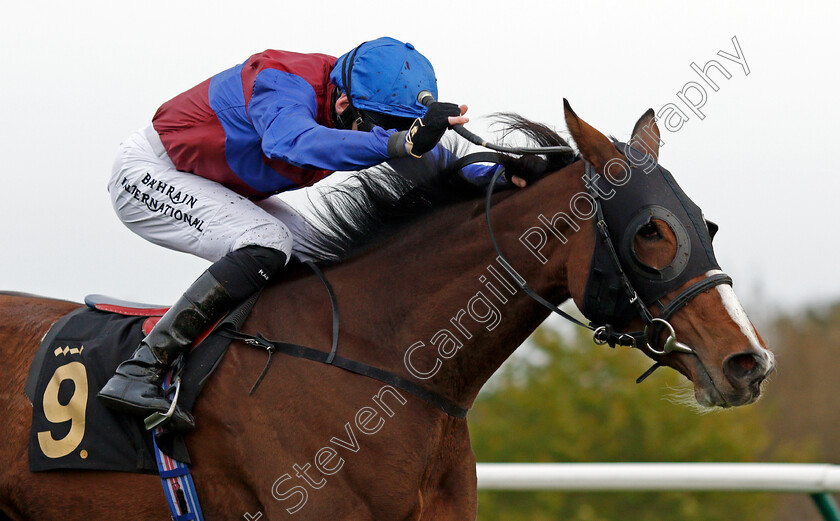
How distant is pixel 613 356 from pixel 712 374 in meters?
22.1

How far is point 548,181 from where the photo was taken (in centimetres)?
290

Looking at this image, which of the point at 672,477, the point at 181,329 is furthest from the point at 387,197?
the point at 672,477

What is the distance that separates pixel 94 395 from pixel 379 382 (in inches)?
39.8

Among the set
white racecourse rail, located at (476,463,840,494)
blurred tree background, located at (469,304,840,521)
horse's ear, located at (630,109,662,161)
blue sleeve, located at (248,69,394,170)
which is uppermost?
horse's ear, located at (630,109,662,161)

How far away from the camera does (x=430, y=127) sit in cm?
275

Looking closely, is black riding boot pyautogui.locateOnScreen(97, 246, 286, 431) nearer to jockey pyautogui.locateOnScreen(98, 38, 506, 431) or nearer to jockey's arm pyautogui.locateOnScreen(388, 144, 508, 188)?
jockey pyautogui.locateOnScreen(98, 38, 506, 431)

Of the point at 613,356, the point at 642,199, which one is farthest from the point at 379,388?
the point at 613,356

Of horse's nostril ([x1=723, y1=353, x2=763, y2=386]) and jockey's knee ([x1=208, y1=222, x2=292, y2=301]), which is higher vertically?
horse's nostril ([x1=723, y1=353, x2=763, y2=386])

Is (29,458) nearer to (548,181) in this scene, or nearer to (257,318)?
(257,318)

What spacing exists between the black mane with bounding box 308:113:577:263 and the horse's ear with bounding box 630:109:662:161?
0.76 ft

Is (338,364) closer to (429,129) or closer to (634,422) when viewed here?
(429,129)

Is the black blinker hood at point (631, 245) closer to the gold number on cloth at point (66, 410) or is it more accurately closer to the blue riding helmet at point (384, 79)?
the blue riding helmet at point (384, 79)

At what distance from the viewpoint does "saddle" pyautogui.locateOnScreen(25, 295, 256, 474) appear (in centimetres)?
294

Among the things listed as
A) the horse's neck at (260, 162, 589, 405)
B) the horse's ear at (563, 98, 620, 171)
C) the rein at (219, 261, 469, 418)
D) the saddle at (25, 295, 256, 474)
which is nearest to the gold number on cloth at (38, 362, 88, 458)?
the saddle at (25, 295, 256, 474)
